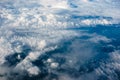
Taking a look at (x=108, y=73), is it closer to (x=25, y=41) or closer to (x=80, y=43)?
(x=80, y=43)

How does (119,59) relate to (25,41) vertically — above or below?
below

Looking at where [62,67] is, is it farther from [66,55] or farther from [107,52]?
[107,52]

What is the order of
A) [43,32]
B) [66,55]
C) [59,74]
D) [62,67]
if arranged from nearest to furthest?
[59,74] < [62,67] < [66,55] < [43,32]

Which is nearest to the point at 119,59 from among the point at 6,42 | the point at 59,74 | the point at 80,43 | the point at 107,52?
the point at 107,52

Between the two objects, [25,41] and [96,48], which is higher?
[25,41]

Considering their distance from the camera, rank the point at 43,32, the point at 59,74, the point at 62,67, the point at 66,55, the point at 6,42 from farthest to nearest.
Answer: the point at 43,32, the point at 6,42, the point at 66,55, the point at 62,67, the point at 59,74

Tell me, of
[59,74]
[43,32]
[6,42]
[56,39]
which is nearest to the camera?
[59,74]

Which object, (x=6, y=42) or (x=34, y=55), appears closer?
(x=34, y=55)

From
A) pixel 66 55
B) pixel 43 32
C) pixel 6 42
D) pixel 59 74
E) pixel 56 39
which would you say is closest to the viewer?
pixel 59 74

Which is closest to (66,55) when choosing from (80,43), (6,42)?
(80,43)
